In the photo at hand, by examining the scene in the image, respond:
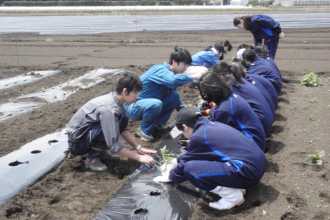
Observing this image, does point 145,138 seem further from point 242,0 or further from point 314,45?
point 242,0

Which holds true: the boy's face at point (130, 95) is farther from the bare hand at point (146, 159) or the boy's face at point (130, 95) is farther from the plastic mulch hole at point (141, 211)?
the plastic mulch hole at point (141, 211)

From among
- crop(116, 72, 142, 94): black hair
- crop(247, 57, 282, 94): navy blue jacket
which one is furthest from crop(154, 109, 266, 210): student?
crop(247, 57, 282, 94): navy blue jacket

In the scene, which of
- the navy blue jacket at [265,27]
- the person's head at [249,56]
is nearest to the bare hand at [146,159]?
the person's head at [249,56]

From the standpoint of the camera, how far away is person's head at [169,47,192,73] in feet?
19.2

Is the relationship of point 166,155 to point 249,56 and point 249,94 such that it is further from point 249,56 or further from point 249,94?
point 249,56

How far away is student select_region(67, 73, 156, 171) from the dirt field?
262 mm

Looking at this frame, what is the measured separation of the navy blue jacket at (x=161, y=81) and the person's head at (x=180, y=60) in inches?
3.4

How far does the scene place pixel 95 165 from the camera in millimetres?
5207

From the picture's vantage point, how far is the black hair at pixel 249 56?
7406 millimetres

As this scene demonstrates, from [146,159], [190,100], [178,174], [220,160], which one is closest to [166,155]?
[146,159]

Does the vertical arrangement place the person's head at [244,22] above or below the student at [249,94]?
above

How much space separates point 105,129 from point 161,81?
1.57 meters

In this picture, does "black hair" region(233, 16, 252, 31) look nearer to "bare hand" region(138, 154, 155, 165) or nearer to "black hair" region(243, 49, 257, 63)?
"black hair" region(243, 49, 257, 63)

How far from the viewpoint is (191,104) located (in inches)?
311
